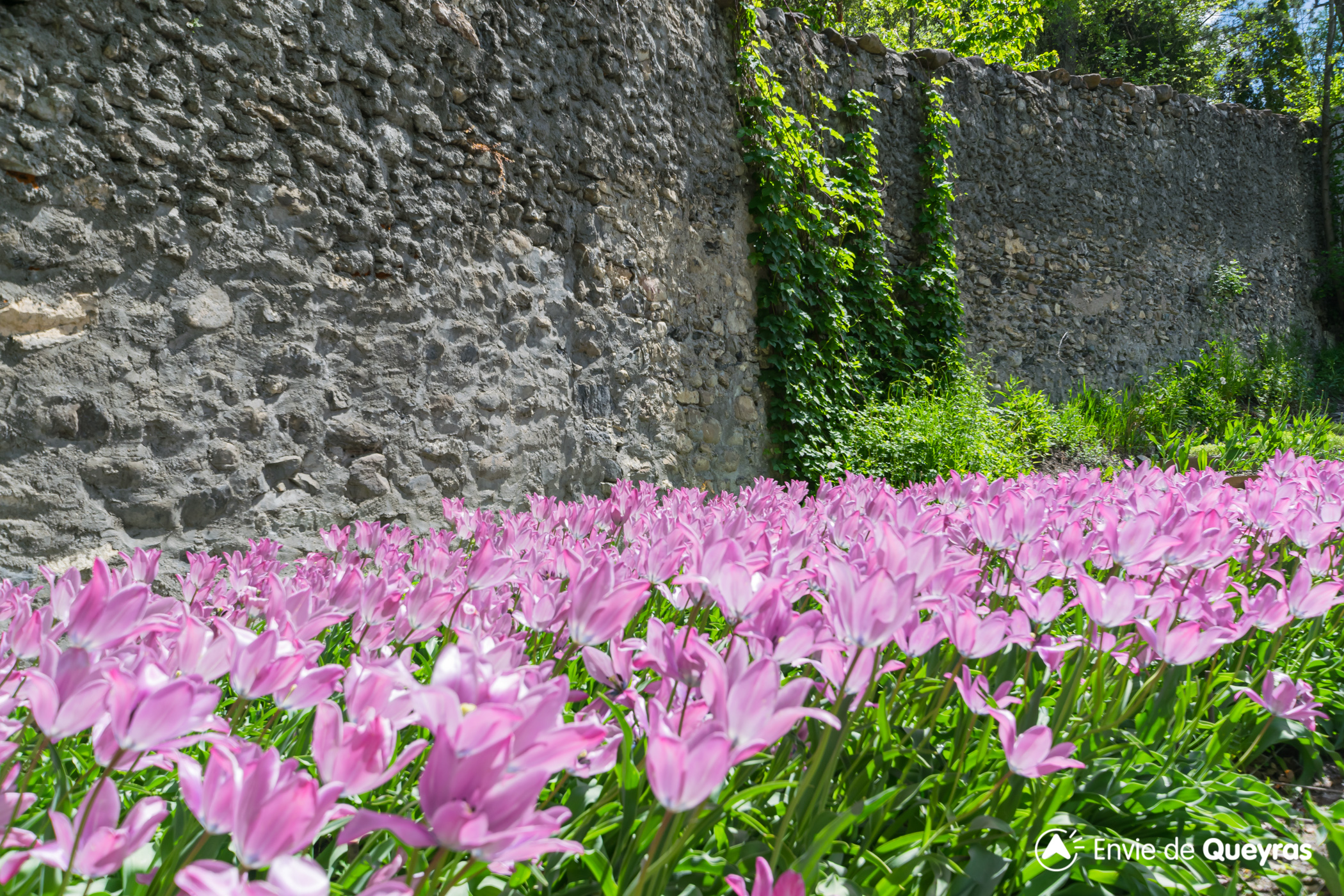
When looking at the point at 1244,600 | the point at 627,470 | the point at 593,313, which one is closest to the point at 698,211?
the point at 593,313

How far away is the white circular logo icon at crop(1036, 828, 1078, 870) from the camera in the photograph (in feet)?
3.11

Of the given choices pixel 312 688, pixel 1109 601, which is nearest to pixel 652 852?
pixel 312 688

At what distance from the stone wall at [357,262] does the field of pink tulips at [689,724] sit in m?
1.49

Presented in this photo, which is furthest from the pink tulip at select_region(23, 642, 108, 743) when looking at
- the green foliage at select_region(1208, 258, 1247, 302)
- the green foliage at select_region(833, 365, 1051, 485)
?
the green foliage at select_region(1208, 258, 1247, 302)

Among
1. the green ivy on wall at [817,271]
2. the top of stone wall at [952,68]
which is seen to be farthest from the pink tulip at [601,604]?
the top of stone wall at [952,68]

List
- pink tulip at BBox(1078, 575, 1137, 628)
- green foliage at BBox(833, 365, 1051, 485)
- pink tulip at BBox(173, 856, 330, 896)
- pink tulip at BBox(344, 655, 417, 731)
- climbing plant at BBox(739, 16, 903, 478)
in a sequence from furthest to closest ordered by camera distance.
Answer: green foliage at BBox(833, 365, 1051, 485), climbing plant at BBox(739, 16, 903, 478), pink tulip at BBox(1078, 575, 1137, 628), pink tulip at BBox(344, 655, 417, 731), pink tulip at BBox(173, 856, 330, 896)

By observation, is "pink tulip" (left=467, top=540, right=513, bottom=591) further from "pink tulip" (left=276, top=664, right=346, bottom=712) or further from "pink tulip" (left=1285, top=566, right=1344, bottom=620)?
"pink tulip" (left=1285, top=566, right=1344, bottom=620)

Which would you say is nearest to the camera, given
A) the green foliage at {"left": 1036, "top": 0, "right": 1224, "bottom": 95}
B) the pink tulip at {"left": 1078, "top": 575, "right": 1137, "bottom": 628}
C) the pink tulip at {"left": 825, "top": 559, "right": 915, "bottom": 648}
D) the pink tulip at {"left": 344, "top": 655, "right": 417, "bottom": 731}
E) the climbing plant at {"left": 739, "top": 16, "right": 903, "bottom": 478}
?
the pink tulip at {"left": 344, "top": 655, "right": 417, "bottom": 731}

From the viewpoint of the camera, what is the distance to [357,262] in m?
3.33

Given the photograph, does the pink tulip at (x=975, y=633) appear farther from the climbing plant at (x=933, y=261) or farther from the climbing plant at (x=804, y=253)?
the climbing plant at (x=933, y=261)

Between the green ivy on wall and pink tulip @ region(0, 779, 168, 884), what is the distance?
5.05 m

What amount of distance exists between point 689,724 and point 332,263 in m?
3.10

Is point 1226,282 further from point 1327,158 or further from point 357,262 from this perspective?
point 357,262

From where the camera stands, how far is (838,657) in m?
0.85
